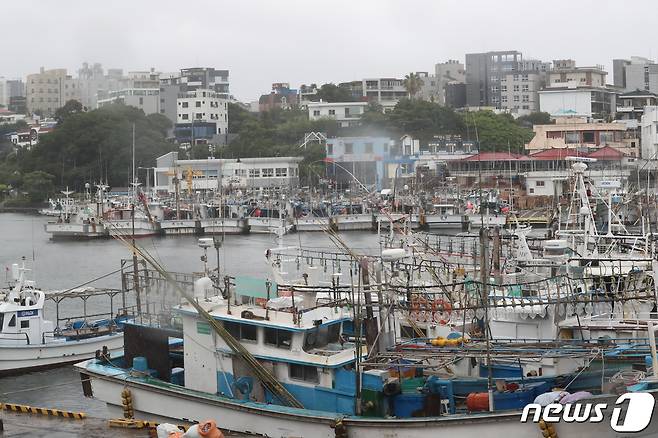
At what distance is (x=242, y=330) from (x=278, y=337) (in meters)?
0.57

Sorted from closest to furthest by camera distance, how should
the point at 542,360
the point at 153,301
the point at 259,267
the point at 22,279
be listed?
1. the point at 542,360
2. the point at 153,301
3. the point at 22,279
4. the point at 259,267

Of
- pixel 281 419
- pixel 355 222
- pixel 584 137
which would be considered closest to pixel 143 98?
pixel 355 222

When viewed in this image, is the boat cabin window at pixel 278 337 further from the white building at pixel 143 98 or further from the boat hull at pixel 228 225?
the white building at pixel 143 98

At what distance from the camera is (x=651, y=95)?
75625 mm

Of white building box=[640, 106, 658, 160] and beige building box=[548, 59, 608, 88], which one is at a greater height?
beige building box=[548, 59, 608, 88]

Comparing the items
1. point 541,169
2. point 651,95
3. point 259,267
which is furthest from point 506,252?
point 651,95

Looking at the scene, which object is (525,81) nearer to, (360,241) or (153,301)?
(360,241)

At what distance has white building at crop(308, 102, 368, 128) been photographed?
75.4 m

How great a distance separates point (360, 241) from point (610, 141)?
72.6 feet

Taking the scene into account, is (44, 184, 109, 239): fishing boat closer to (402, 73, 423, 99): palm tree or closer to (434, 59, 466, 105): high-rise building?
(402, 73, 423, 99): palm tree

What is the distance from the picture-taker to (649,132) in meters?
59.8

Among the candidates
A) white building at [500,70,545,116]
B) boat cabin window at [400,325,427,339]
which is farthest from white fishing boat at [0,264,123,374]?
white building at [500,70,545,116]

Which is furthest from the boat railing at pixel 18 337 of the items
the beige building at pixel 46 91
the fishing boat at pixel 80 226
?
the beige building at pixel 46 91

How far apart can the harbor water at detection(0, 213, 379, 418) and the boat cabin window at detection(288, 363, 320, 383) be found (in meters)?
4.52
